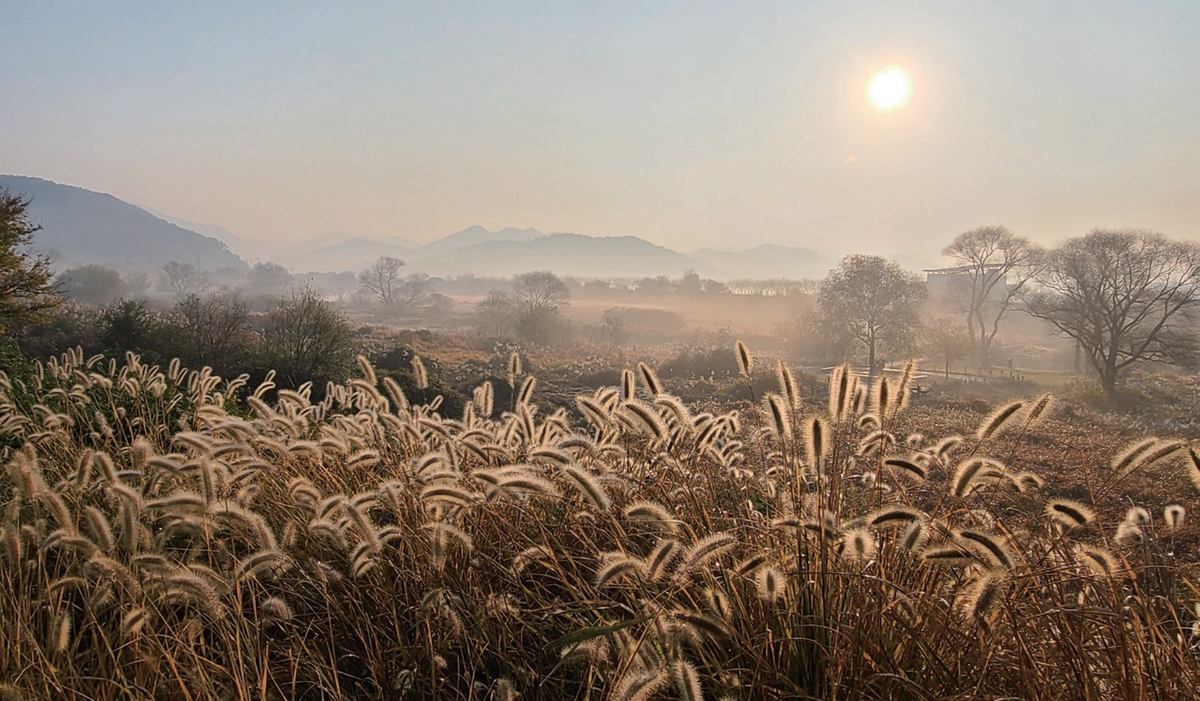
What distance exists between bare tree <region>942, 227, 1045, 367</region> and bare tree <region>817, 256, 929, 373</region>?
19.5 feet

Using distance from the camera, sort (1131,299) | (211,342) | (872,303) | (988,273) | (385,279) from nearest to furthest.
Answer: (211,342) → (1131,299) → (872,303) → (988,273) → (385,279)

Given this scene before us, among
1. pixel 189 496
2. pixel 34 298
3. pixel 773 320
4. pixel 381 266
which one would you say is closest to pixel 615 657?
pixel 189 496

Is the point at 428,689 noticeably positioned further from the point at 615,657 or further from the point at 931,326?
the point at 931,326

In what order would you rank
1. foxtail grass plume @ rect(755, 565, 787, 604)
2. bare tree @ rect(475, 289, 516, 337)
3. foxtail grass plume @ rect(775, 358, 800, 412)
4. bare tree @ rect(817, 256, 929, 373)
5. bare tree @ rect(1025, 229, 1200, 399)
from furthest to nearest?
1. bare tree @ rect(475, 289, 516, 337)
2. bare tree @ rect(817, 256, 929, 373)
3. bare tree @ rect(1025, 229, 1200, 399)
4. foxtail grass plume @ rect(775, 358, 800, 412)
5. foxtail grass plume @ rect(755, 565, 787, 604)

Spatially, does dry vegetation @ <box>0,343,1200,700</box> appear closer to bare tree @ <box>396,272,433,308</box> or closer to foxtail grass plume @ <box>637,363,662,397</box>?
foxtail grass plume @ <box>637,363,662,397</box>

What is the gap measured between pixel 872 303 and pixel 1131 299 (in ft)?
34.3

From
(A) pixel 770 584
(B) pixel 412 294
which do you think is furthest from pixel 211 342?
(B) pixel 412 294

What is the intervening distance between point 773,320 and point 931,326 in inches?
455

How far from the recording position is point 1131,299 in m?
24.5

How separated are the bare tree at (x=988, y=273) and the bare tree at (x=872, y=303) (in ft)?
19.5

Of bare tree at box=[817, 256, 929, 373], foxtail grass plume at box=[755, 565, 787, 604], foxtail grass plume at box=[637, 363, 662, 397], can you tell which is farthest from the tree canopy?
bare tree at box=[817, 256, 929, 373]

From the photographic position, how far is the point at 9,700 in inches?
64.1

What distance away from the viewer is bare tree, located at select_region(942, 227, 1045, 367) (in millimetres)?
34459

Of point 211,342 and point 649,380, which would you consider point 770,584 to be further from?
point 211,342
